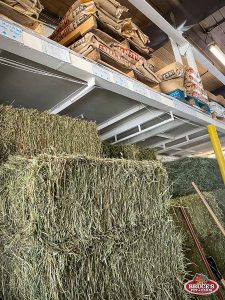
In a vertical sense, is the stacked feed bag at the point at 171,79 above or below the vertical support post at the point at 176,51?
below

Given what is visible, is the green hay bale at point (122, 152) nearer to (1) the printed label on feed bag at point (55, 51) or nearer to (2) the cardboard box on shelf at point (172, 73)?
(2) the cardboard box on shelf at point (172, 73)

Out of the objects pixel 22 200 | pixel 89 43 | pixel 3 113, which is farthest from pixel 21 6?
pixel 22 200

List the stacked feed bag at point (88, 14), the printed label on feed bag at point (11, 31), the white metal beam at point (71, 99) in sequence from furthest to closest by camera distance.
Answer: the stacked feed bag at point (88, 14), the white metal beam at point (71, 99), the printed label on feed bag at point (11, 31)

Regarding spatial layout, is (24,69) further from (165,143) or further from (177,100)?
(165,143)

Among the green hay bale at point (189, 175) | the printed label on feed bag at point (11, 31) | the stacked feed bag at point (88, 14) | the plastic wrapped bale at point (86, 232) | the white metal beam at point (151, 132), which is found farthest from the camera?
the green hay bale at point (189, 175)

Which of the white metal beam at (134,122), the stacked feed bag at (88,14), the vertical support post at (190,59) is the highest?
the vertical support post at (190,59)

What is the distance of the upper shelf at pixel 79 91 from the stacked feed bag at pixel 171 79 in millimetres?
212

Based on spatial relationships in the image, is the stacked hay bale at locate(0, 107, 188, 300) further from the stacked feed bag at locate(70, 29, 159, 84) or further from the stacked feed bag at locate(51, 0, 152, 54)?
the stacked feed bag at locate(51, 0, 152, 54)

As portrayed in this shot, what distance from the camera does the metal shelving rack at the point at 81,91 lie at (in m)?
1.42

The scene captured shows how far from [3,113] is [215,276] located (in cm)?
219

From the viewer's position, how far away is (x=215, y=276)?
91.8 inches

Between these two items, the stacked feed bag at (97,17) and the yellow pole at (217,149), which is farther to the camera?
the yellow pole at (217,149)

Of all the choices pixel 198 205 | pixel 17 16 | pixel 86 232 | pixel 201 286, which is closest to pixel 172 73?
pixel 198 205

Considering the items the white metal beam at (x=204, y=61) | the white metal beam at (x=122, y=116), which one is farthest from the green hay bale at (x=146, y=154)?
the white metal beam at (x=204, y=61)
